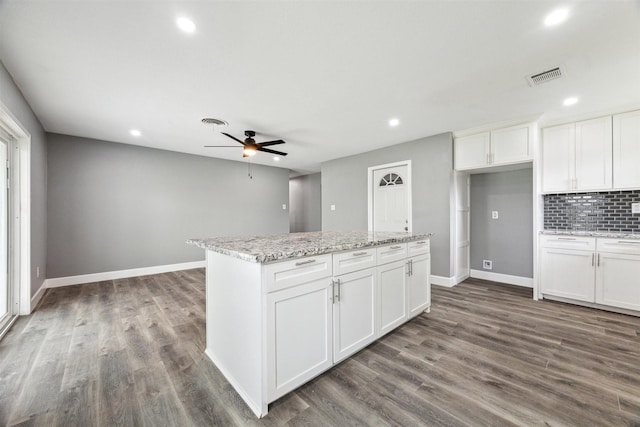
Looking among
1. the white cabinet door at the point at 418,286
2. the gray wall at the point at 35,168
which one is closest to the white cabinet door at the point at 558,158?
the white cabinet door at the point at 418,286

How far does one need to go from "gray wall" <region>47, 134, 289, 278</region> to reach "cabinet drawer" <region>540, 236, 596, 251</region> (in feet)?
18.4

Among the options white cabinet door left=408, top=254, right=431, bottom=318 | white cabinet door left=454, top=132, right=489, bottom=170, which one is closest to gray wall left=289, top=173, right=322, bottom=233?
white cabinet door left=454, top=132, right=489, bottom=170

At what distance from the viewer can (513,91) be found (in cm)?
262

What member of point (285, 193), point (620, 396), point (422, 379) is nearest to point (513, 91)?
point (620, 396)

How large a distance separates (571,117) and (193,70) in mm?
4437

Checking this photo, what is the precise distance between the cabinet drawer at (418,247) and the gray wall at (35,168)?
390 cm

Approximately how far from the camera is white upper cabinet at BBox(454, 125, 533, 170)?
3.43m

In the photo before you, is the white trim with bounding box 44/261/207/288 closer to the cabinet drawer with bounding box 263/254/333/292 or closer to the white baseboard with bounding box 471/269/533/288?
the cabinet drawer with bounding box 263/254/333/292

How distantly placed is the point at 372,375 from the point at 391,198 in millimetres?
3442

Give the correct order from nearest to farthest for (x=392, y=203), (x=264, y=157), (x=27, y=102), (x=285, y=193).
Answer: (x=27, y=102), (x=392, y=203), (x=264, y=157), (x=285, y=193)

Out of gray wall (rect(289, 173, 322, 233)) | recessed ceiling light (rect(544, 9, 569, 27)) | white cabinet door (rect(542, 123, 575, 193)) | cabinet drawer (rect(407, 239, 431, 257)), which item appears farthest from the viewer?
gray wall (rect(289, 173, 322, 233))

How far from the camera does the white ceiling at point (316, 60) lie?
1605 mm

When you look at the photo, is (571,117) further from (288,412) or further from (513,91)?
(288,412)

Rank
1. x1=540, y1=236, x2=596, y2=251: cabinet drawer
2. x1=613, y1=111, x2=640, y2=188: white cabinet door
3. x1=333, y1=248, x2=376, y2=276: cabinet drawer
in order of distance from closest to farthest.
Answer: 1. x1=333, y1=248, x2=376, y2=276: cabinet drawer
2. x1=613, y1=111, x2=640, y2=188: white cabinet door
3. x1=540, y1=236, x2=596, y2=251: cabinet drawer
